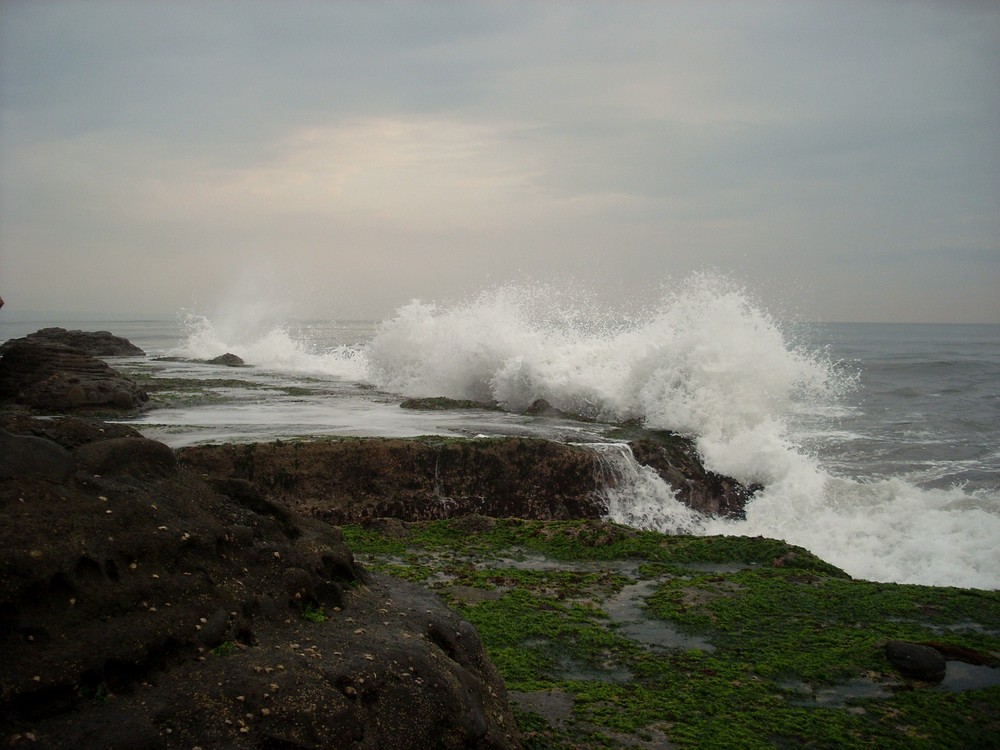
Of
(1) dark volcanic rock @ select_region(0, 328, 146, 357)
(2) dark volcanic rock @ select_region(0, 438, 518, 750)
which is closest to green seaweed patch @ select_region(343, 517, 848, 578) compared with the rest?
(2) dark volcanic rock @ select_region(0, 438, 518, 750)

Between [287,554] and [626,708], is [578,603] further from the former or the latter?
[287,554]

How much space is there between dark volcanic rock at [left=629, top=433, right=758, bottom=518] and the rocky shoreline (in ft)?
9.08

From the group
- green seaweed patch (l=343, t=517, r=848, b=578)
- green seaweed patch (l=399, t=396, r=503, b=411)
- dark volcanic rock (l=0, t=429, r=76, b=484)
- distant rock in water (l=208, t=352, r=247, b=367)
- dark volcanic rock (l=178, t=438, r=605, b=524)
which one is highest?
distant rock in water (l=208, t=352, r=247, b=367)

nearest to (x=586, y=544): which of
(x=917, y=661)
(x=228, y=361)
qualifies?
A: (x=917, y=661)

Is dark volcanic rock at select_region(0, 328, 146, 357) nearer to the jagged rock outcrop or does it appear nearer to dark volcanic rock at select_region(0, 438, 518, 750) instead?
the jagged rock outcrop

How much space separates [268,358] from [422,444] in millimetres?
22560

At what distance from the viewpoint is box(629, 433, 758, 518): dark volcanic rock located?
1082cm

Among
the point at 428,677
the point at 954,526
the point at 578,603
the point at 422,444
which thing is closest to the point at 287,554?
the point at 428,677

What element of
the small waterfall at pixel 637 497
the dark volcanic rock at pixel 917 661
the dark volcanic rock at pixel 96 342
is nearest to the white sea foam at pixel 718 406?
the small waterfall at pixel 637 497

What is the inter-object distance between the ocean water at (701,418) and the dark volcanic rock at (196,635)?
6006 mm

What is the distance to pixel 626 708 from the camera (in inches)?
173

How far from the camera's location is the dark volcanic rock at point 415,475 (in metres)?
8.80

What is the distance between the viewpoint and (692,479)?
1119 centimetres

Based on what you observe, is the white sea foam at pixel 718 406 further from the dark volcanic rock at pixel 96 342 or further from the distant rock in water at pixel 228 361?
the dark volcanic rock at pixel 96 342
